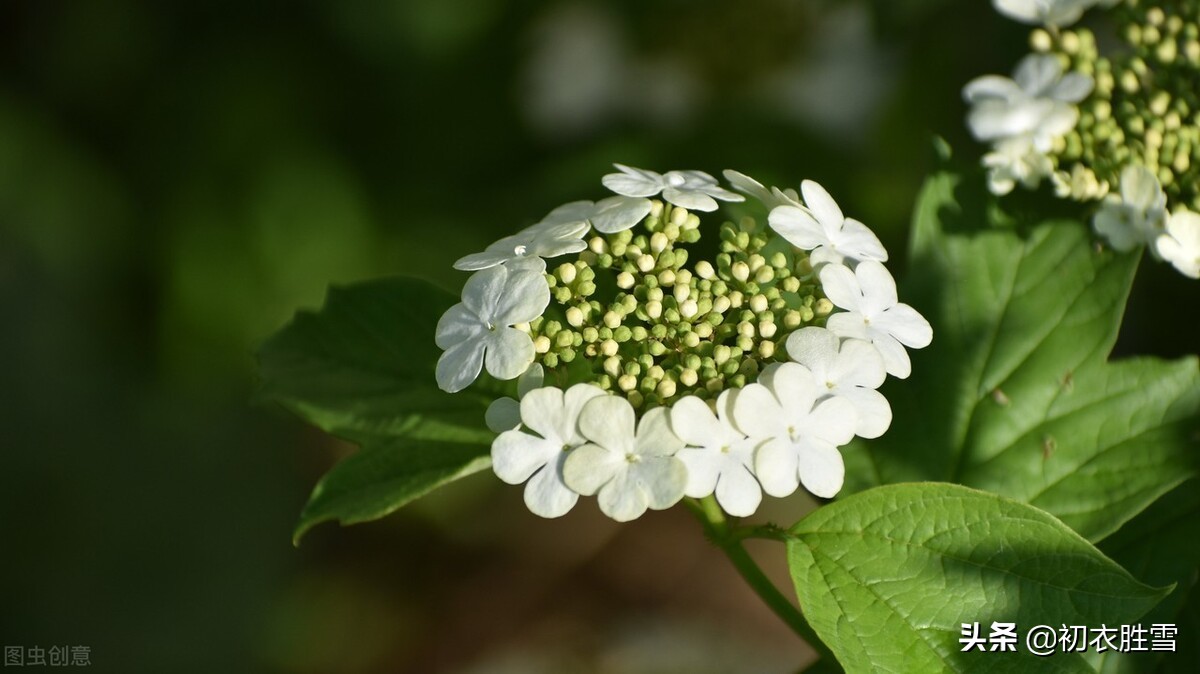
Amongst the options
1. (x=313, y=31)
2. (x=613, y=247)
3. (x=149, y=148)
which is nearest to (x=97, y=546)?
(x=149, y=148)

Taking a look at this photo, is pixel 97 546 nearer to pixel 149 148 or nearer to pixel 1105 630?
pixel 149 148

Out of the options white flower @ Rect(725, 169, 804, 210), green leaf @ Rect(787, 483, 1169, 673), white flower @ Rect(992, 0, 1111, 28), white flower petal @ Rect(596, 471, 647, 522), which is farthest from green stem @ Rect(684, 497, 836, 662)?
white flower @ Rect(992, 0, 1111, 28)

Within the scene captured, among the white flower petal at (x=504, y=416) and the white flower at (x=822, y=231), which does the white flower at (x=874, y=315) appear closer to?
the white flower at (x=822, y=231)

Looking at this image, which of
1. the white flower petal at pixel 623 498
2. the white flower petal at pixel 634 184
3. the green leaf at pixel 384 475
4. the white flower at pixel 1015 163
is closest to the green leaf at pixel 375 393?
the green leaf at pixel 384 475

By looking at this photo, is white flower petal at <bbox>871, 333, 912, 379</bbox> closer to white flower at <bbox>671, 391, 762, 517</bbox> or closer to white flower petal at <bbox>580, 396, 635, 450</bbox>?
white flower at <bbox>671, 391, 762, 517</bbox>

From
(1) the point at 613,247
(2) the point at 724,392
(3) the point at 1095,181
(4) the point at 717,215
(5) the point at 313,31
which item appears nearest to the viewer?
(2) the point at 724,392

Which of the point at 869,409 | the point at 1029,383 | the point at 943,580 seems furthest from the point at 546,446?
the point at 1029,383
